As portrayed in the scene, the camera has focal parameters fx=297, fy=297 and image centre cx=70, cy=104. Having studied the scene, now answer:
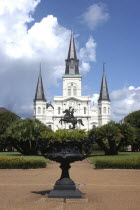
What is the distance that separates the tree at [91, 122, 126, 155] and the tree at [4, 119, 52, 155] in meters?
7.44

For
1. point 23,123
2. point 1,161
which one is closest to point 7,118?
point 23,123

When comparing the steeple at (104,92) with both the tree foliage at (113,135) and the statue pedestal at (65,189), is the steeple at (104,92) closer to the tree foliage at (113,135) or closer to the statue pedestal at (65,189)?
the tree foliage at (113,135)

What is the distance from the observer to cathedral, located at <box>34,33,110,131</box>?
103938 mm

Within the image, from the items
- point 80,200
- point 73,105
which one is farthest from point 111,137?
point 73,105

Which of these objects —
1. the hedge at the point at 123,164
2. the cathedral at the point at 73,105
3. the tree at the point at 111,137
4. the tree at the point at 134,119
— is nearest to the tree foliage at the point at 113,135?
the tree at the point at 111,137

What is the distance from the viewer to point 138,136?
57.4 meters

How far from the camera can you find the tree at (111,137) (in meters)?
40.9

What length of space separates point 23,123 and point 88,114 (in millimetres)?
62712

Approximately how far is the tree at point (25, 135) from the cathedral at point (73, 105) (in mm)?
59664

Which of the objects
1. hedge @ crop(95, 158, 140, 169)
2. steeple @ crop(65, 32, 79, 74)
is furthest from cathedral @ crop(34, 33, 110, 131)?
hedge @ crop(95, 158, 140, 169)

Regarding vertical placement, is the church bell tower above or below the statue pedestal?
above

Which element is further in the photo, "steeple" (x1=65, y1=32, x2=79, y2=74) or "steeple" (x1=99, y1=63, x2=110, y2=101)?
"steeple" (x1=65, y1=32, x2=79, y2=74)

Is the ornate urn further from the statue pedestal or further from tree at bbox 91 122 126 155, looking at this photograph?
tree at bbox 91 122 126 155

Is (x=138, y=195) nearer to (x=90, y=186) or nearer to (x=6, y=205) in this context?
(x=90, y=186)
